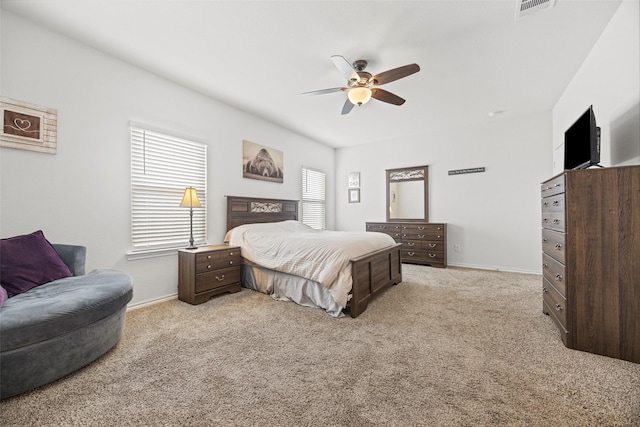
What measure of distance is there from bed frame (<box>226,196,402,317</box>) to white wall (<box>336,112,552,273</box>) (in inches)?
85.5

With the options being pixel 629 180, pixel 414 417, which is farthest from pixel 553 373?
pixel 629 180

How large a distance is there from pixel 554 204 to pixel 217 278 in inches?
144

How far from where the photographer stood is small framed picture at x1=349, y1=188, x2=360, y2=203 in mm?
6655

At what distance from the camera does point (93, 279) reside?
218cm

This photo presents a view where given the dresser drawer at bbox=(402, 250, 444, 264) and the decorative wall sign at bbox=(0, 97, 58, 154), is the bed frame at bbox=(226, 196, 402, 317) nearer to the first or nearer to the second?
the dresser drawer at bbox=(402, 250, 444, 264)

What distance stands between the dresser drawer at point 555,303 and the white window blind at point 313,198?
4190 millimetres

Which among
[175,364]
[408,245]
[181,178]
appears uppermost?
[181,178]

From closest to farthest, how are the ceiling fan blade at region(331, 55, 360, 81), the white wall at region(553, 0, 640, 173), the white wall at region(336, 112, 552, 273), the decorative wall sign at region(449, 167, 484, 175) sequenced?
the white wall at region(553, 0, 640, 173) < the ceiling fan blade at region(331, 55, 360, 81) < the white wall at region(336, 112, 552, 273) < the decorative wall sign at region(449, 167, 484, 175)

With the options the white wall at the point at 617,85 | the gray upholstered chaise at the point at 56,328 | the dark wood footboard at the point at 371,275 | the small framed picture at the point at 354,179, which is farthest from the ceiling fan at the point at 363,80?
the small framed picture at the point at 354,179

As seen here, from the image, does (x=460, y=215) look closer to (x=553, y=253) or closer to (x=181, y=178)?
(x=553, y=253)

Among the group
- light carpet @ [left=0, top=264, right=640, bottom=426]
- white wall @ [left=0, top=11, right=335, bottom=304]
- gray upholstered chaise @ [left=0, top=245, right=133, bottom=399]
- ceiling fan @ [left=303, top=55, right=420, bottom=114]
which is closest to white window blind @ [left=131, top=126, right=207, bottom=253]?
white wall @ [left=0, top=11, right=335, bottom=304]

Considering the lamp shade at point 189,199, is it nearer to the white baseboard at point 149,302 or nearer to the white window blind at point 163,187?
the white window blind at point 163,187

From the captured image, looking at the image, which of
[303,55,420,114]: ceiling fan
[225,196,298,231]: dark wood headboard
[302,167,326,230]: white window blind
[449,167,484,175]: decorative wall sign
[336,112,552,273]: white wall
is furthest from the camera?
[302,167,326,230]: white window blind

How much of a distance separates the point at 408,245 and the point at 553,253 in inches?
121
